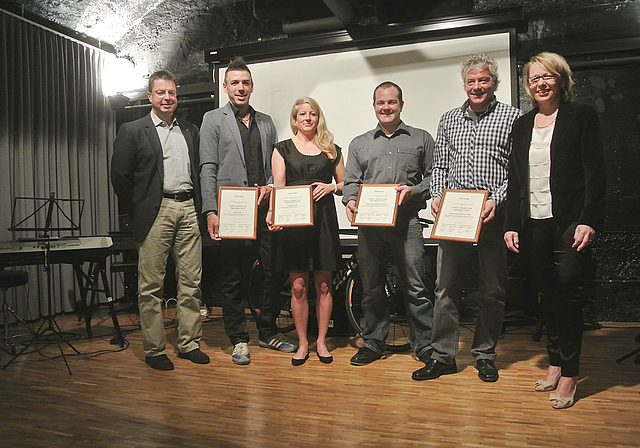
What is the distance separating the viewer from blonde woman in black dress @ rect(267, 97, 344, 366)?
3.28 meters

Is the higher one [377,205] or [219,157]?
[219,157]

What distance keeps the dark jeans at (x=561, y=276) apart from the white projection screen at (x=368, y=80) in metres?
2.30

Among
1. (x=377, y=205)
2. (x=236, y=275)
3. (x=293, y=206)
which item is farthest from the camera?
(x=236, y=275)

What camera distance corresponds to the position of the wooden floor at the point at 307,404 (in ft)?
7.14

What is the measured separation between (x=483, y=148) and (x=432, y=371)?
3.99 ft

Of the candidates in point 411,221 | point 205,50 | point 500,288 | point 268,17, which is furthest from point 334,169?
point 205,50

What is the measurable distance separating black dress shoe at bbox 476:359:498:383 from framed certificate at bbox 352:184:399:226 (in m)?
0.89

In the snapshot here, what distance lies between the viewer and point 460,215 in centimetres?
276

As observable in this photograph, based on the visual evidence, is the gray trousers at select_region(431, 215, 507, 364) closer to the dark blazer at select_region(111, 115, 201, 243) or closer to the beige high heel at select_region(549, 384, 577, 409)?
the beige high heel at select_region(549, 384, 577, 409)

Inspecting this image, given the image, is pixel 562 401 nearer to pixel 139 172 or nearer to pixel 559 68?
pixel 559 68

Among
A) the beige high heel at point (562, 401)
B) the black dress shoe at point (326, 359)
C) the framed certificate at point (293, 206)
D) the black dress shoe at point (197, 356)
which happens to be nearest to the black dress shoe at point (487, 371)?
the beige high heel at point (562, 401)

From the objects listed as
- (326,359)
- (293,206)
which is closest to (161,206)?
(293,206)

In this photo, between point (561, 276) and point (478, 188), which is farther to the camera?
point (478, 188)

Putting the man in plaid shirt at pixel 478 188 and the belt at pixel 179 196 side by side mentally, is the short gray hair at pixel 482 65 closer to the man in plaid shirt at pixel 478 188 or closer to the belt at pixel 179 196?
the man in plaid shirt at pixel 478 188
